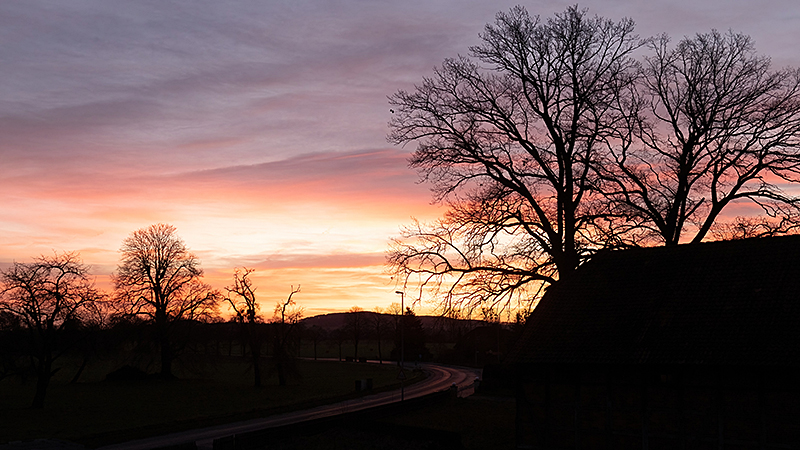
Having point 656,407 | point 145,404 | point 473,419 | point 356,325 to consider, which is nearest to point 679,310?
point 656,407

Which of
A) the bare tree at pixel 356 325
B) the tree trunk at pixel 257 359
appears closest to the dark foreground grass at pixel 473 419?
the tree trunk at pixel 257 359

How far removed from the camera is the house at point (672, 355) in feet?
58.4

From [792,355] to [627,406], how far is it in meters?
4.98

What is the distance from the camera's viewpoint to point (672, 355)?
18.9m

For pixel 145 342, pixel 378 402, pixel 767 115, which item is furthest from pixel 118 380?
Result: pixel 767 115

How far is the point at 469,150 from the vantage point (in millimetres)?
29500

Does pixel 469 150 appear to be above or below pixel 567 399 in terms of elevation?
above

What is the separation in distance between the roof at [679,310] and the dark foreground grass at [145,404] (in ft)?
69.8

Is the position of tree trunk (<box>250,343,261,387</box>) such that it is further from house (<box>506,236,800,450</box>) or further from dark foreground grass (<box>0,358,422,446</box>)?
house (<box>506,236,800,450</box>)

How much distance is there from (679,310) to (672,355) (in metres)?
2.24

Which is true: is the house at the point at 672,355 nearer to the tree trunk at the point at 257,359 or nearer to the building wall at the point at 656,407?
the building wall at the point at 656,407

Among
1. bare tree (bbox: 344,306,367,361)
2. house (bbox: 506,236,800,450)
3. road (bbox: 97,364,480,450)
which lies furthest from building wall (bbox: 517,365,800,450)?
bare tree (bbox: 344,306,367,361)

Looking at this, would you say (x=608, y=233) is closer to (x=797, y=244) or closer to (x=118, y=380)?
(x=797, y=244)

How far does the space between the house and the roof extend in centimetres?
4
